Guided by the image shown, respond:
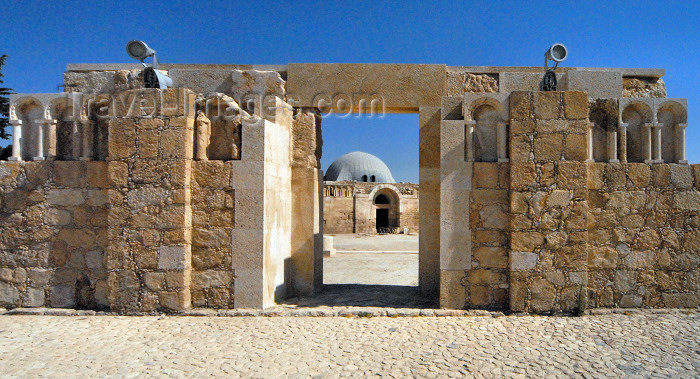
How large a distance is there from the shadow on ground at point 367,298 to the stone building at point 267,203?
571 mm

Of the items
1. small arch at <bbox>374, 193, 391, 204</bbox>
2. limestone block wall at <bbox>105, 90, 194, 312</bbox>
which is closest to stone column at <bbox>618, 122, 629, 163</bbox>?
limestone block wall at <bbox>105, 90, 194, 312</bbox>

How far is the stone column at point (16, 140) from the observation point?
574 cm

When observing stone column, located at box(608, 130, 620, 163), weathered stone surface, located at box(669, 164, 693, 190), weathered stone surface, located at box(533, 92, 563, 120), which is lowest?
weathered stone surface, located at box(669, 164, 693, 190)

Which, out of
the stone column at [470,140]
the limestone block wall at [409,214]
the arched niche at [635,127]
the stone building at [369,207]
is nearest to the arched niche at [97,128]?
the stone column at [470,140]

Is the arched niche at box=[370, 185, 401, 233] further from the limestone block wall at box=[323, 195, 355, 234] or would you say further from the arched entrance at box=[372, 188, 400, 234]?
the limestone block wall at box=[323, 195, 355, 234]

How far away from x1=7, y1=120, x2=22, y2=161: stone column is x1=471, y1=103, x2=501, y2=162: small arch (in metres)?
6.15

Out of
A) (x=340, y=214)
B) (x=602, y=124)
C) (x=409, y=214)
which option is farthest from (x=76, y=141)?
(x=409, y=214)

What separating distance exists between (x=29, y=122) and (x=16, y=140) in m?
0.30

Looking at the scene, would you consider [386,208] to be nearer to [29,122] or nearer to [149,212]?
[149,212]

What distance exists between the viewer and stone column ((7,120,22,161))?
18.8 feet

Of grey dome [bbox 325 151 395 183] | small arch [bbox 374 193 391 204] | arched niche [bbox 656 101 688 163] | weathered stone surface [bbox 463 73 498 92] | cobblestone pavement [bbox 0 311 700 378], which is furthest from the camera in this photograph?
grey dome [bbox 325 151 395 183]

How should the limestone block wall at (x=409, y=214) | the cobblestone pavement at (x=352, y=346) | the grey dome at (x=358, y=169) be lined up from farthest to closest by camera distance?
the grey dome at (x=358, y=169), the limestone block wall at (x=409, y=214), the cobblestone pavement at (x=352, y=346)

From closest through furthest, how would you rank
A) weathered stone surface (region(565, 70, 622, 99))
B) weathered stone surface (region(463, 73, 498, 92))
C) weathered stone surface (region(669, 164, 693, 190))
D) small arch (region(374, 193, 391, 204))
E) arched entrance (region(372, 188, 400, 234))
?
weathered stone surface (region(669, 164, 693, 190)) → weathered stone surface (region(565, 70, 622, 99)) → weathered stone surface (region(463, 73, 498, 92)) → arched entrance (region(372, 188, 400, 234)) → small arch (region(374, 193, 391, 204))

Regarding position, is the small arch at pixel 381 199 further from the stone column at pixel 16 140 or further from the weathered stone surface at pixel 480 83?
the stone column at pixel 16 140
